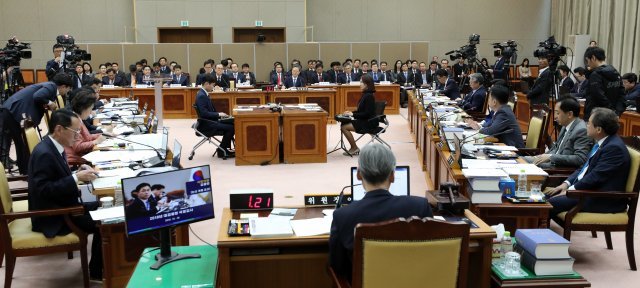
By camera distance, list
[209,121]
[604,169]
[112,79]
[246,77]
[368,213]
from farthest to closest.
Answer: [246,77] → [112,79] → [209,121] → [604,169] → [368,213]

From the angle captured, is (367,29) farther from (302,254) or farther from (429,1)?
(302,254)

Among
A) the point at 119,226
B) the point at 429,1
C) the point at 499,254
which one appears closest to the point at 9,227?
the point at 119,226

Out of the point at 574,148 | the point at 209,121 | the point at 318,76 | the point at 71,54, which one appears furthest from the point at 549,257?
the point at 318,76

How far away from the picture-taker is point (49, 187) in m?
3.53

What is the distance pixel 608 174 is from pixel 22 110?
5.72 metres

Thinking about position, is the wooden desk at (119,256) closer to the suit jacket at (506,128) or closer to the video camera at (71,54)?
the suit jacket at (506,128)

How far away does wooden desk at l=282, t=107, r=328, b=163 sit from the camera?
25.2ft

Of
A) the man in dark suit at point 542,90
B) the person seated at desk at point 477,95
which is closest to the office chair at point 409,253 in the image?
the person seated at desk at point 477,95

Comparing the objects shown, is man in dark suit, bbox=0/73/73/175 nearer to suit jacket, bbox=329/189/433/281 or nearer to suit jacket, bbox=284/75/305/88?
suit jacket, bbox=329/189/433/281

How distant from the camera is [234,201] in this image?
10.2 feet

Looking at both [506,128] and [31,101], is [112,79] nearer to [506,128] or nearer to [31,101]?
[31,101]

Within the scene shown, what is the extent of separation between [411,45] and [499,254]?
13363mm

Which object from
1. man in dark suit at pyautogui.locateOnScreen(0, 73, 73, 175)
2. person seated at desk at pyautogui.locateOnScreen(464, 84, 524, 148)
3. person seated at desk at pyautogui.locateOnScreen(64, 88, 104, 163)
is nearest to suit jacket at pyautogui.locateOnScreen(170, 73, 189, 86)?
man in dark suit at pyautogui.locateOnScreen(0, 73, 73, 175)

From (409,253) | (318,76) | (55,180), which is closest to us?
(409,253)
